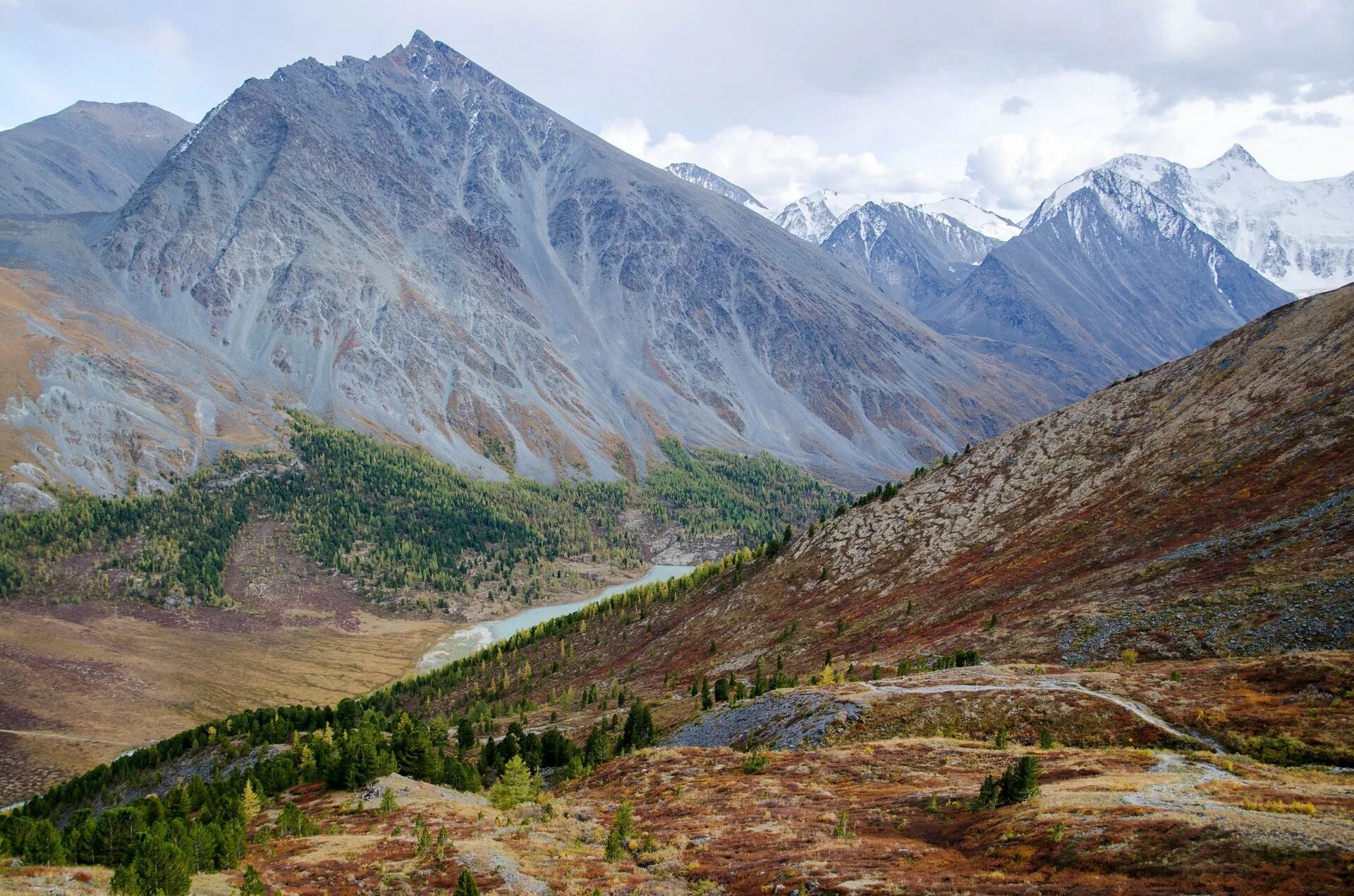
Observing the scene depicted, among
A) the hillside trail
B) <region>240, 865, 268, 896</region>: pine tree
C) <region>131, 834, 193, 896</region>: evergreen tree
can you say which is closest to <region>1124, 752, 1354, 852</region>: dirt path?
the hillside trail

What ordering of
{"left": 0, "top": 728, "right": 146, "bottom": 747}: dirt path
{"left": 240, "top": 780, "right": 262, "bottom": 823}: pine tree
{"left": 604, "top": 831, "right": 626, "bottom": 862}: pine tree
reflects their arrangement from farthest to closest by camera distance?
A: 1. {"left": 0, "top": 728, "right": 146, "bottom": 747}: dirt path
2. {"left": 240, "top": 780, "right": 262, "bottom": 823}: pine tree
3. {"left": 604, "top": 831, "right": 626, "bottom": 862}: pine tree

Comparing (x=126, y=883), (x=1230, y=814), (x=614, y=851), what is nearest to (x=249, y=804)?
(x=126, y=883)

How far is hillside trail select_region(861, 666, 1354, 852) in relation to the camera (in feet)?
61.3

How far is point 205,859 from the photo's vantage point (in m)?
32.7

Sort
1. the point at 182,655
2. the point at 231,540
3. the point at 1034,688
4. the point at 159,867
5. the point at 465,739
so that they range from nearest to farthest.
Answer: the point at 159,867, the point at 1034,688, the point at 465,739, the point at 182,655, the point at 231,540

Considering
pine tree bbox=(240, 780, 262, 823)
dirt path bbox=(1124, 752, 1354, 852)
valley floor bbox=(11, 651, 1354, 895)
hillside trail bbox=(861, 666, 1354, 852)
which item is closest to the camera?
dirt path bbox=(1124, 752, 1354, 852)

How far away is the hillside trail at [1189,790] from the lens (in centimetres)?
1867

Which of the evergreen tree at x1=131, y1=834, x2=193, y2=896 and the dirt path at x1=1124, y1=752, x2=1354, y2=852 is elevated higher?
the evergreen tree at x1=131, y1=834, x2=193, y2=896

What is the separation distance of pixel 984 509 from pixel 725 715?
45.7m

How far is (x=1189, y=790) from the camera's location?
81.9 ft

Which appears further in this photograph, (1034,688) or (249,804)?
(249,804)

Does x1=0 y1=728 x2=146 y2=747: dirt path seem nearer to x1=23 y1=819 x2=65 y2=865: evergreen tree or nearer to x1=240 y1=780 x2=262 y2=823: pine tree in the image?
x1=240 y1=780 x2=262 y2=823: pine tree

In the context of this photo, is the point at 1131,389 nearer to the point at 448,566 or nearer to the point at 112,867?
the point at 112,867

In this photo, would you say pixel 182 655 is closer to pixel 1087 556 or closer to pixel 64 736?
pixel 64 736
